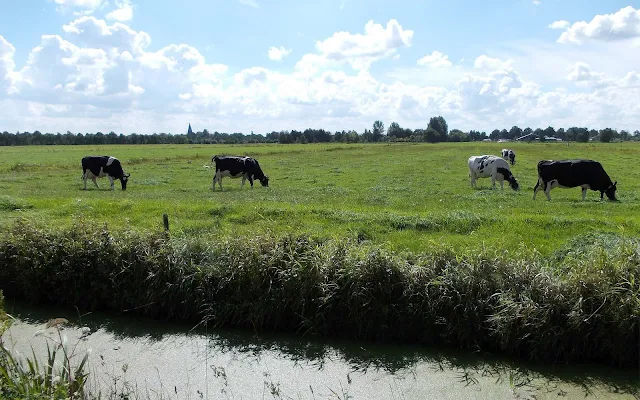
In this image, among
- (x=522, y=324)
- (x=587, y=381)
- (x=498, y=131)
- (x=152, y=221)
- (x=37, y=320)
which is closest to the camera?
(x=587, y=381)

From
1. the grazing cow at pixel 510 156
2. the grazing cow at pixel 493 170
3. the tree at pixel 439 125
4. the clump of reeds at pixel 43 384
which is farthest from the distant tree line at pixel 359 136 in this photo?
the clump of reeds at pixel 43 384

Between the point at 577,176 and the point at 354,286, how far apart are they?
15.2m

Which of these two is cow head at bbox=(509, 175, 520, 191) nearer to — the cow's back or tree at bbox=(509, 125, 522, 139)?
the cow's back

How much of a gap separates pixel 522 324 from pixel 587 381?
1.19 meters

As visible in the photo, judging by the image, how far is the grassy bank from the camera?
25.9 ft

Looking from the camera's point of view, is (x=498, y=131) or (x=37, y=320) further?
(x=498, y=131)

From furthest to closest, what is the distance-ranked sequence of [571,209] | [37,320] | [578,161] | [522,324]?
1. [578,161]
2. [571,209]
3. [37,320]
4. [522,324]

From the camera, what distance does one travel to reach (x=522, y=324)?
313 inches

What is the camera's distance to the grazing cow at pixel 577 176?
19.7 m

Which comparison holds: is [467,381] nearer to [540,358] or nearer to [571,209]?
[540,358]

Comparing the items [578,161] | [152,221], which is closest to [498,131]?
[578,161]

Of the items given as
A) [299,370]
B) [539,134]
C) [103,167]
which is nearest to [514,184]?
[299,370]

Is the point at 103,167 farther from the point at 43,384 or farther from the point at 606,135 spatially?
the point at 606,135

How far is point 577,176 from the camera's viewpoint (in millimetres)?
20000
